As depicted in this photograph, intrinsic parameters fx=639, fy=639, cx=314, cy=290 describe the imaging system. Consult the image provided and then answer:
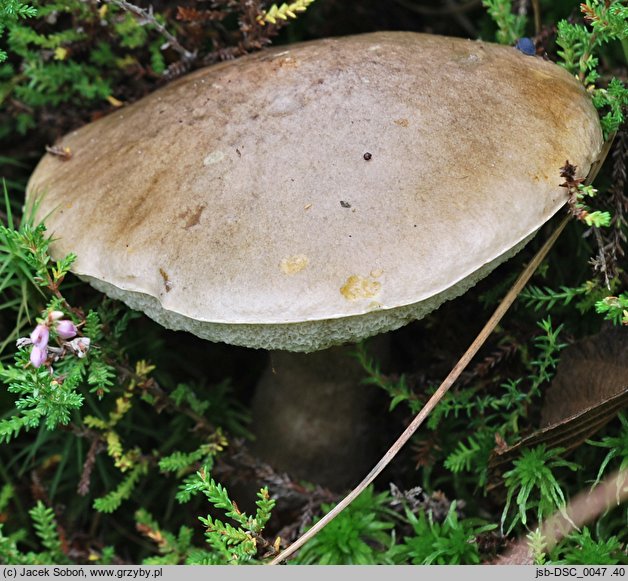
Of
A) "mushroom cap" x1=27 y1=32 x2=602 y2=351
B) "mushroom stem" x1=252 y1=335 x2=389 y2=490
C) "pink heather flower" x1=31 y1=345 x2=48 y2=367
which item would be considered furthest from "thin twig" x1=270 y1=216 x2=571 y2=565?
"pink heather flower" x1=31 y1=345 x2=48 y2=367

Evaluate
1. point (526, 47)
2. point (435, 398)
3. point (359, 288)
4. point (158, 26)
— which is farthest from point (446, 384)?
point (158, 26)

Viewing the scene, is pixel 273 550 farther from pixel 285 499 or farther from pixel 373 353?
pixel 373 353

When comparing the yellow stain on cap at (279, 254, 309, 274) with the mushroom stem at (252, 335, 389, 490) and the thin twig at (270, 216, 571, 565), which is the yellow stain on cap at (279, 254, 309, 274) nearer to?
the thin twig at (270, 216, 571, 565)

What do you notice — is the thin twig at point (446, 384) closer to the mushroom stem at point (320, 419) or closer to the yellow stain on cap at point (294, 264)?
the mushroom stem at point (320, 419)

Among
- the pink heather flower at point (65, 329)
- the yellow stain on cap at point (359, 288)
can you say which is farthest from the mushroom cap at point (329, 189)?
the pink heather flower at point (65, 329)

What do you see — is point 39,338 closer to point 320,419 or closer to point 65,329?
point 65,329

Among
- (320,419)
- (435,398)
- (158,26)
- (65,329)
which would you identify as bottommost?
(320,419)
